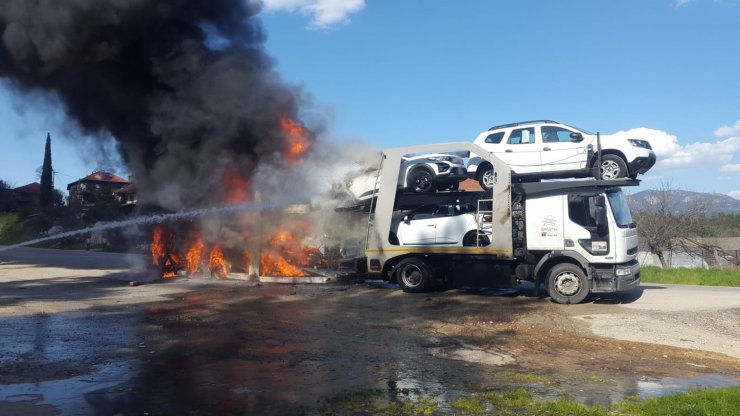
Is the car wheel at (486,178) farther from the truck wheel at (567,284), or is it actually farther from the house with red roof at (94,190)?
the house with red roof at (94,190)

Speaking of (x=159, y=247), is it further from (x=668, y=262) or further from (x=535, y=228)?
(x=668, y=262)

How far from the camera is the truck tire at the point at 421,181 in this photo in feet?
46.3

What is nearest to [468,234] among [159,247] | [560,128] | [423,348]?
[560,128]

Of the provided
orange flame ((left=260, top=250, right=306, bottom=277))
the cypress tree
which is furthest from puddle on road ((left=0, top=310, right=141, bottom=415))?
the cypress tree

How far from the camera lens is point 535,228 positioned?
12.7 metres

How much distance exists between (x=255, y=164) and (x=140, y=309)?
6.75 meters

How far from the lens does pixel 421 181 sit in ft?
46.5

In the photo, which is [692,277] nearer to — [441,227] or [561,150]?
[561,150]

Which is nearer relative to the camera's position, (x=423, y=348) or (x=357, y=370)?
(x=357, y=370)

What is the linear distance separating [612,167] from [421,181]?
14.7ft

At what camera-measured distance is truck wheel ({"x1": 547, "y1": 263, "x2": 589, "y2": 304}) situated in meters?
12.2

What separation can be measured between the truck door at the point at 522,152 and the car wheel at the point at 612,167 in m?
Answer: 1.41

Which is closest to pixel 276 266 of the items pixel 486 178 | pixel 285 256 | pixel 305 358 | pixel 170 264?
pixel 285 256

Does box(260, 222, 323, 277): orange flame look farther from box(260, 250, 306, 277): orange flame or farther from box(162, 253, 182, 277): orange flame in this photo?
box(162, 253, 182, 277): orange flame
